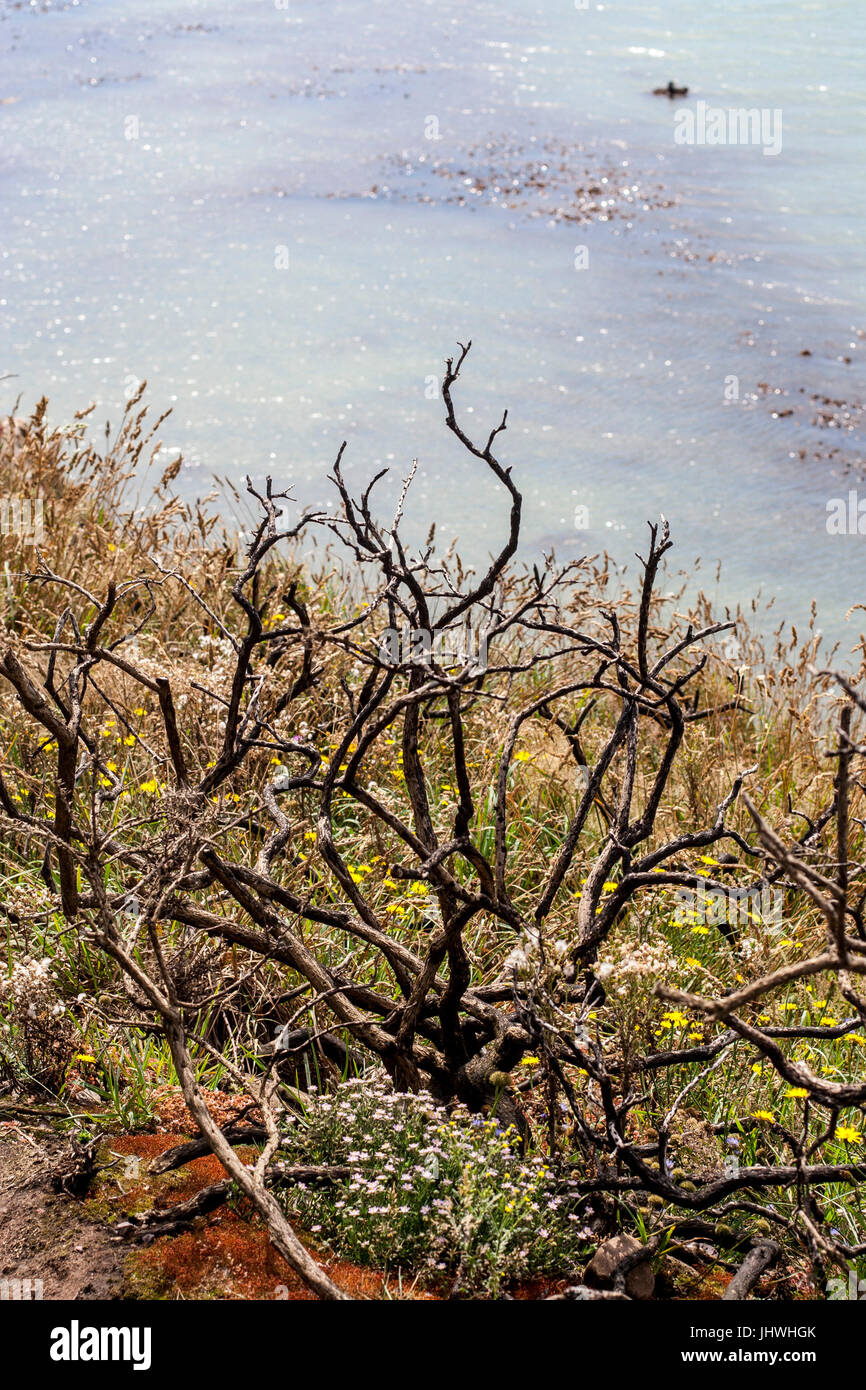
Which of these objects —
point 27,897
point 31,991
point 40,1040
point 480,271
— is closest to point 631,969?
point 31,991

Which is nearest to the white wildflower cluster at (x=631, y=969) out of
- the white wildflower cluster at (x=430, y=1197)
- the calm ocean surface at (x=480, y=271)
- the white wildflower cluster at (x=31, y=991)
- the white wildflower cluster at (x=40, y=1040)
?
the white wildflower cluster at (x=430, y=1197)

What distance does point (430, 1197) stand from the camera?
2900 mm

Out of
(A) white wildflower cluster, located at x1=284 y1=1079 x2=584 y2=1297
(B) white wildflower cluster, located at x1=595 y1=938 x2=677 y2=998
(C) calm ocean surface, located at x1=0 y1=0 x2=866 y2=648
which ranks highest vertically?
(C) calm ocean surface, located at x1=0 y1=0 x2=866 y2=648

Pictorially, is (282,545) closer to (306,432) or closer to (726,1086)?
(306,432)

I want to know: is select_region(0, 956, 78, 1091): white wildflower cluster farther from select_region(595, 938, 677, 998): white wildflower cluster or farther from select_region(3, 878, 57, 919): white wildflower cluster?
select_region(595, 938, 677, 998): white wildflower cluster

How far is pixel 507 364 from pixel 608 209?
486cm

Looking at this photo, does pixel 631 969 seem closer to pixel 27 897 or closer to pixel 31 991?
pixel 31 991

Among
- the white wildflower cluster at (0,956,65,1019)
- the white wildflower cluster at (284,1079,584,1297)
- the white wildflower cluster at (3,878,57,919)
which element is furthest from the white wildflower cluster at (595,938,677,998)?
the white wildflower cluster at (3,878,57,919)

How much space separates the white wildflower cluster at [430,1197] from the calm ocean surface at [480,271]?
3848 mm

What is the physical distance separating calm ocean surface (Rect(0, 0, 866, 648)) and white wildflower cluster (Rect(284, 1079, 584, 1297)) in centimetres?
385

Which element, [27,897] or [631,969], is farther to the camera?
[27,897]

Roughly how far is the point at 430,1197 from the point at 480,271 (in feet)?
37.6

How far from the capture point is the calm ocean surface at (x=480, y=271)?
944cm

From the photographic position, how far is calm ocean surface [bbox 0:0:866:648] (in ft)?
31.0
